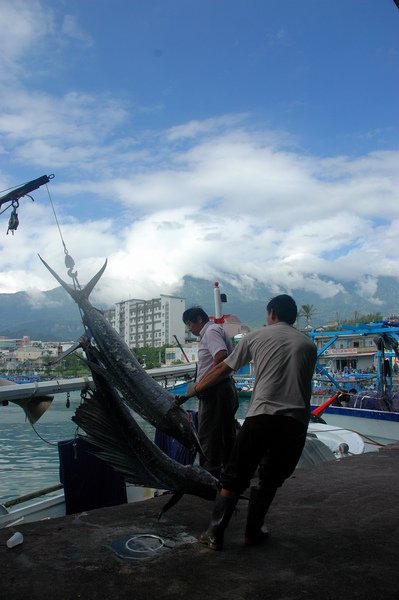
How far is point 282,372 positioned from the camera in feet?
11.3

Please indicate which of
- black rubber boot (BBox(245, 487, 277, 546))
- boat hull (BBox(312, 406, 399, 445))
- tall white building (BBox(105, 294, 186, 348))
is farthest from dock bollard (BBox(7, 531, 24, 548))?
tall white building (BBox(105, 294, 186, 348))

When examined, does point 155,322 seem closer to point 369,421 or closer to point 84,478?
point 369,421

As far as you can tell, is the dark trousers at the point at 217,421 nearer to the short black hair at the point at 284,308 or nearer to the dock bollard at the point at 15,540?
the short black hair at the point at 284,308

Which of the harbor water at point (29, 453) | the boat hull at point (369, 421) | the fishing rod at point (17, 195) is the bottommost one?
the harbor water at point (29, 453)

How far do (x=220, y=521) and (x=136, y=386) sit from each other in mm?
1376

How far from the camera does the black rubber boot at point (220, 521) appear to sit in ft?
11.1

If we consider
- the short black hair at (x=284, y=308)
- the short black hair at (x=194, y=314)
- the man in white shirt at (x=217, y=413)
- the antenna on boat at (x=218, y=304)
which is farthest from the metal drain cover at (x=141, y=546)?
the antenna on boat at (x=218, y=304)

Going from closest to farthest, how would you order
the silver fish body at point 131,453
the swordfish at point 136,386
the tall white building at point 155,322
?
the silver fish body at point 131,453 → the swordfish at point 136,386 → the tall white building at point 155,322

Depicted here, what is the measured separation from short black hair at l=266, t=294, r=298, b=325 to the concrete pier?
5.14ft

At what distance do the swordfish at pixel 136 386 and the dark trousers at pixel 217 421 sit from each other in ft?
1.30

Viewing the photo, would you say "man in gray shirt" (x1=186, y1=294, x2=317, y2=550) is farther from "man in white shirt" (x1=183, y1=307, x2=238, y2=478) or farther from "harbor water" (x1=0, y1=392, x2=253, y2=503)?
"harbor water" (x1=0, y1=392, x2=253, y2=503)

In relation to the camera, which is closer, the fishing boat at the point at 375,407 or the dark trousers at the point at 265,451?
the dark trousers at the point at 265,451

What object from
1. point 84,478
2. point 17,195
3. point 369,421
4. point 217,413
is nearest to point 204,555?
point 217,413

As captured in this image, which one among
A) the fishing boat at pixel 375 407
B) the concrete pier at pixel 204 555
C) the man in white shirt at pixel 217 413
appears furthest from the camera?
the fishing boat at pixel 375 407
